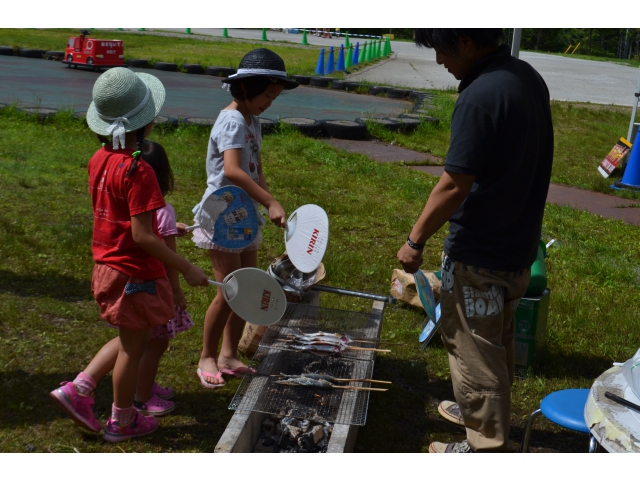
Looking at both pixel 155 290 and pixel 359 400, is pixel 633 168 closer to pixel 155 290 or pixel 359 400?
pixel 359 400

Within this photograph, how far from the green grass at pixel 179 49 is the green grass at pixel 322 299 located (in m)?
11.7

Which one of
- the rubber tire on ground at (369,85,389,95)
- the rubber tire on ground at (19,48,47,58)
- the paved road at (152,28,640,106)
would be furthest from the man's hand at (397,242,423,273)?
the rubber tire on ground at (19,48,47,58)

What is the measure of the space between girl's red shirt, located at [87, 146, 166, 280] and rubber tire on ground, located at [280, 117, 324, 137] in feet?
25.6

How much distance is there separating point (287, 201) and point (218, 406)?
377cm

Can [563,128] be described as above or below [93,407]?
above

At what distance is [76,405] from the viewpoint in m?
3.06

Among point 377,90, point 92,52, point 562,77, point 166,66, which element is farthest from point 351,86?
point 562,77

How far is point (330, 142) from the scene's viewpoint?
1045 centimetres

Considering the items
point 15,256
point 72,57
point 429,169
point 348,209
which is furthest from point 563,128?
point 72,57

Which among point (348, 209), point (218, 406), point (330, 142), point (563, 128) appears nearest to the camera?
point (218, 406)

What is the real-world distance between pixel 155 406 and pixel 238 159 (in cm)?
130

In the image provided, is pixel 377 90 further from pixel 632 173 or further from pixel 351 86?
pixel 632 173

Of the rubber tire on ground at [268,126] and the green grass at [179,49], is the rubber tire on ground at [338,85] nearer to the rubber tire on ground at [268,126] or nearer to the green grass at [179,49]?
the green grass at [179,49]

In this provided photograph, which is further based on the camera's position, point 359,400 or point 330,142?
point 330,142
